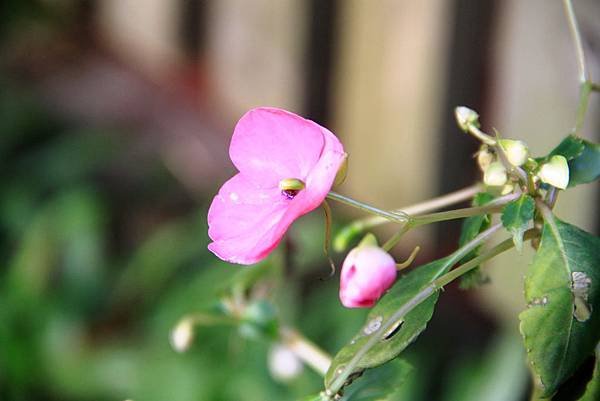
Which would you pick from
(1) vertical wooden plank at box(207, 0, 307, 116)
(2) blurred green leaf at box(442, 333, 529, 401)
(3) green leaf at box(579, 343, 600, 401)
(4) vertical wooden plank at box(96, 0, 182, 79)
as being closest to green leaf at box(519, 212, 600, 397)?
(3) green leaf at box(579, 343, 600, 401)

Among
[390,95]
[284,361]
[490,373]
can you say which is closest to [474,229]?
[284,361]

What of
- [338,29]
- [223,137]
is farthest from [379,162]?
[223,137]

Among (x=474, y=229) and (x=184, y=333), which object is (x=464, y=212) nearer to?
(x=474, y=229)

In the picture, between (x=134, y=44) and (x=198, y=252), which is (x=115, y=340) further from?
(x=134, y=44)

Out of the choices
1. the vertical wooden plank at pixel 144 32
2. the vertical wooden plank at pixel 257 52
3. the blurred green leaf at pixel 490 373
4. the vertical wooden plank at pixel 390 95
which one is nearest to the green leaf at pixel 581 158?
the blurred green leaf at pixel 490 373

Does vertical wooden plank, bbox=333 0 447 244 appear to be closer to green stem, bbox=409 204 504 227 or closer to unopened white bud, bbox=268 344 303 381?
unopened white bud, bbox=268 344 303 381
